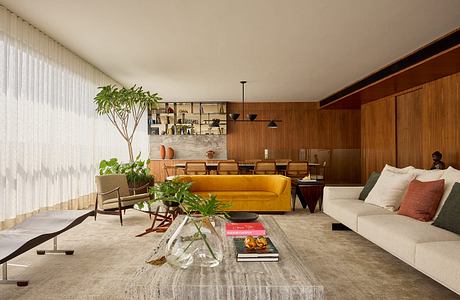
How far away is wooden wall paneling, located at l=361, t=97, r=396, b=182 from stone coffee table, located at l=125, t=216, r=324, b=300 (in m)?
6.65

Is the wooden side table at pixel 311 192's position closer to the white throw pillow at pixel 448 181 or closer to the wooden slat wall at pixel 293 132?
the white throw pillow at pixel 448 181

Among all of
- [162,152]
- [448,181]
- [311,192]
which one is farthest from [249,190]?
[162,152]

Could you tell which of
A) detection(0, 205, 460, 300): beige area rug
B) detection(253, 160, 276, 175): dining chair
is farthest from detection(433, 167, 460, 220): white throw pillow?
detection(253, 160, 276, 175): dining chair

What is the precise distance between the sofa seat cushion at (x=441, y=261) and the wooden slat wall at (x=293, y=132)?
9.05m

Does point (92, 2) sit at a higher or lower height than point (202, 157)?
higher

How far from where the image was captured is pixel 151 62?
658 centimetres

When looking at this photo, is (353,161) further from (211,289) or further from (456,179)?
(211,289)

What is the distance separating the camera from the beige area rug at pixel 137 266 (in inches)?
102

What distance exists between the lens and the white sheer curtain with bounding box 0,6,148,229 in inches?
180

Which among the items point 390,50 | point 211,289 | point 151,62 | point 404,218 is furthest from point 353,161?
point 211,289

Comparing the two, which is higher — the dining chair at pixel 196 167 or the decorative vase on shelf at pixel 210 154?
the decorative vase on shelf at pixel 210 154

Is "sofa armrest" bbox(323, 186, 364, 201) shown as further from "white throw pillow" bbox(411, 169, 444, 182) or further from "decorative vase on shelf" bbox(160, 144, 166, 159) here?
"decorative vase on shelf" bbox(160, 144, 166, 159)

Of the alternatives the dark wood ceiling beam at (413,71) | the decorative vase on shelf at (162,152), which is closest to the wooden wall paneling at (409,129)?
the dark wood ceiling beam at (413,71)

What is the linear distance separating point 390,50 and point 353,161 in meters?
6.27
